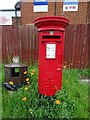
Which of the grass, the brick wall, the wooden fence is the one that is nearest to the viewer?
the grass

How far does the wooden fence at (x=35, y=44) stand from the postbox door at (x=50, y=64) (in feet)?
15.4

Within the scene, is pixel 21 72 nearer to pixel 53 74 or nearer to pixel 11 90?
pixel 11 90

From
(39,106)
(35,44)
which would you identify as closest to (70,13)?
(35,44)

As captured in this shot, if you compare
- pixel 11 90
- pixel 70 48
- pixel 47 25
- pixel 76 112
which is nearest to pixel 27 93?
pixel 11 90

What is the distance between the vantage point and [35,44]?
8.99 meters

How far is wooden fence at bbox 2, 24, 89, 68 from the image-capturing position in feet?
29.2

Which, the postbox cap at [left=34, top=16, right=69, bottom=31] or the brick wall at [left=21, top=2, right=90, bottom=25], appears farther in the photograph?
the brick wall at [left=21, top=2, right=90, bottom=25]

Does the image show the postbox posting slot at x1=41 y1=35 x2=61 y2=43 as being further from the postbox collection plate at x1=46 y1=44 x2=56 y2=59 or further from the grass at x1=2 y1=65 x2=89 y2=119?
the grass at x1=2 y1=65 x2=89 y2=119

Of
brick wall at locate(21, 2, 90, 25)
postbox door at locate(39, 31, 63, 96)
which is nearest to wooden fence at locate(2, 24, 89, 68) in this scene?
brick wall at locate(21, 2, 90, 25)

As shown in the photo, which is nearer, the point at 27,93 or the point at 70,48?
the point at 27,93

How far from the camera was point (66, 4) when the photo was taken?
12.5 m

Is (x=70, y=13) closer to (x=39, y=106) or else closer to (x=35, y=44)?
(x=35, y=44)

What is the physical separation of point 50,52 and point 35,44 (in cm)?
497

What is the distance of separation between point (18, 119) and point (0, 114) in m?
0.35
